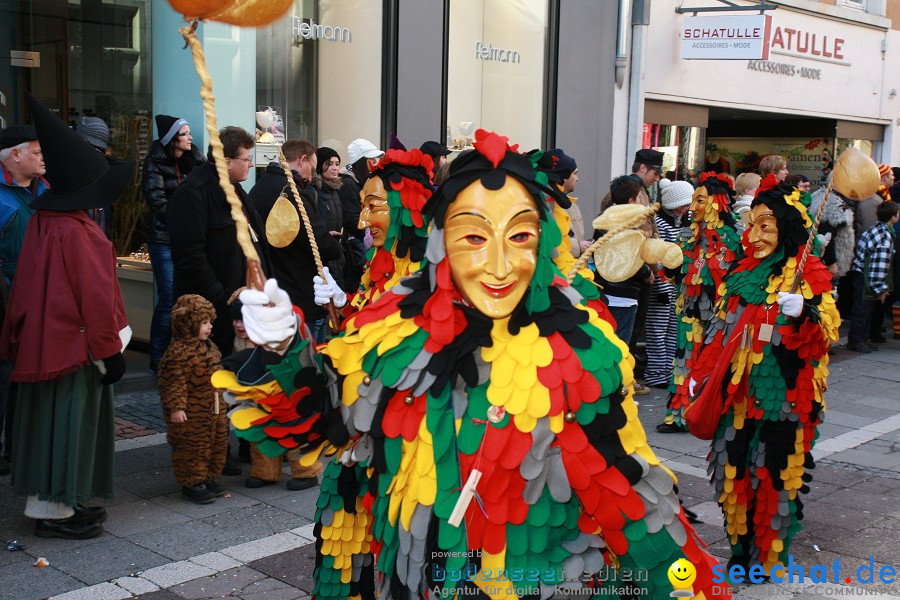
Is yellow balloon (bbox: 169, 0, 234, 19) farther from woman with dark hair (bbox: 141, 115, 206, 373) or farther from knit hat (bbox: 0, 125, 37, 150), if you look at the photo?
woman with dark hair (bbox: 141, 115, 206, 373)

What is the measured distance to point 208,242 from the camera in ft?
20.4

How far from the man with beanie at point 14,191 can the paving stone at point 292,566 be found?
6.71 ft

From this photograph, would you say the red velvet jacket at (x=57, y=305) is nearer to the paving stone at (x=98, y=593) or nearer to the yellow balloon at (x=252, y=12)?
the paving stone at (x=98, y=593)

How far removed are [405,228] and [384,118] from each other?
5121 mm

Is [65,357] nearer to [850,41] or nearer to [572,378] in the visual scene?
[572,378]

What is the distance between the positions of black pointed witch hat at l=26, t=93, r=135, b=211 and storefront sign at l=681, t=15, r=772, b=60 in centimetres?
936

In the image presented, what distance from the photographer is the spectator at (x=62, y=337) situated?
4.89 m

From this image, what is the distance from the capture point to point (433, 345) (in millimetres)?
2996

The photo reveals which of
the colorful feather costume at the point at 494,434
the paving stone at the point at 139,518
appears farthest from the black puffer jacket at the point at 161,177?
the colorful feather costume at the point at 494,434

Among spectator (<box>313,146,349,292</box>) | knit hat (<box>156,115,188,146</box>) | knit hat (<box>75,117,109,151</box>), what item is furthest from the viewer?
knit hat (<box>75,117,109,151</box>)

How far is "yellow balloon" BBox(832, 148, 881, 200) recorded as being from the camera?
4879mm

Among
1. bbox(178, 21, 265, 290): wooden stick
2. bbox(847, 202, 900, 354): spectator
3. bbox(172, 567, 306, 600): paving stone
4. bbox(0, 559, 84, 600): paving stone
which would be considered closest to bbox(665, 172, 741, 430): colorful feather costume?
bbox(172, 567, 306, 600): paving stone

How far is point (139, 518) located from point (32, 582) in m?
0.92

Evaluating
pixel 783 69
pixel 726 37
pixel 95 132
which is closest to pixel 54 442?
pixel 95 132
